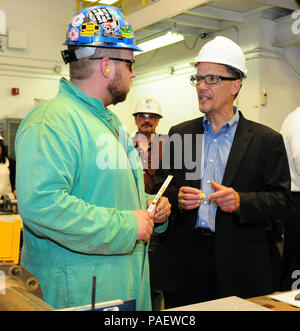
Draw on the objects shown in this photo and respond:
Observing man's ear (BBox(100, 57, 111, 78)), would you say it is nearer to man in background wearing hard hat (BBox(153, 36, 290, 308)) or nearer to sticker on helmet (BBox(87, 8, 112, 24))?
sticker on helmet (BBox(87, 8, 112, 24))

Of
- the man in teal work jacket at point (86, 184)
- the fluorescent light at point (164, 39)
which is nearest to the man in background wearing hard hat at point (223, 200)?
the man in teal work jacket at point (86, 184)

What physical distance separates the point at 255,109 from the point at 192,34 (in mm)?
2015

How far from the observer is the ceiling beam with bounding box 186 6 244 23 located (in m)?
6.23

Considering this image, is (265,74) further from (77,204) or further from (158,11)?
(77,204)

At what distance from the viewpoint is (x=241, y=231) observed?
2297 mm

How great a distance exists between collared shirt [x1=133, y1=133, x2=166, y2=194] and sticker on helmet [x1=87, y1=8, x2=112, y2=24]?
2.74 m

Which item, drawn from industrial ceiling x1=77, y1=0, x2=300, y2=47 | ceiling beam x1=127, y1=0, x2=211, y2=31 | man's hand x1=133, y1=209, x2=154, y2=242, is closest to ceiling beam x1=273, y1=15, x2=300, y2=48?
industrial ceiling x1=77, y1=0, x2=300, y2=47

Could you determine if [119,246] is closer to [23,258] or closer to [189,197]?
[23,258]

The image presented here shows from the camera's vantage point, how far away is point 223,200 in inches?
85.0

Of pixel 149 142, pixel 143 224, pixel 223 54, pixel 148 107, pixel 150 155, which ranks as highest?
pixel 148 107

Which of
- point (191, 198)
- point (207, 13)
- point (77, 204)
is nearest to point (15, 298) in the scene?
point (77, 204)

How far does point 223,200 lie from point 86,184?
841mm

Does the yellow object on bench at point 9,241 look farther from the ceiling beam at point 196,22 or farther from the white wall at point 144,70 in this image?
the ceiling beam at point 196,22

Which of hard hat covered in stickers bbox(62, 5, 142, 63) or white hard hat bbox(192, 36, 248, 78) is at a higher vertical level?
white hard hat bbox(192, 36, 248, 78)
